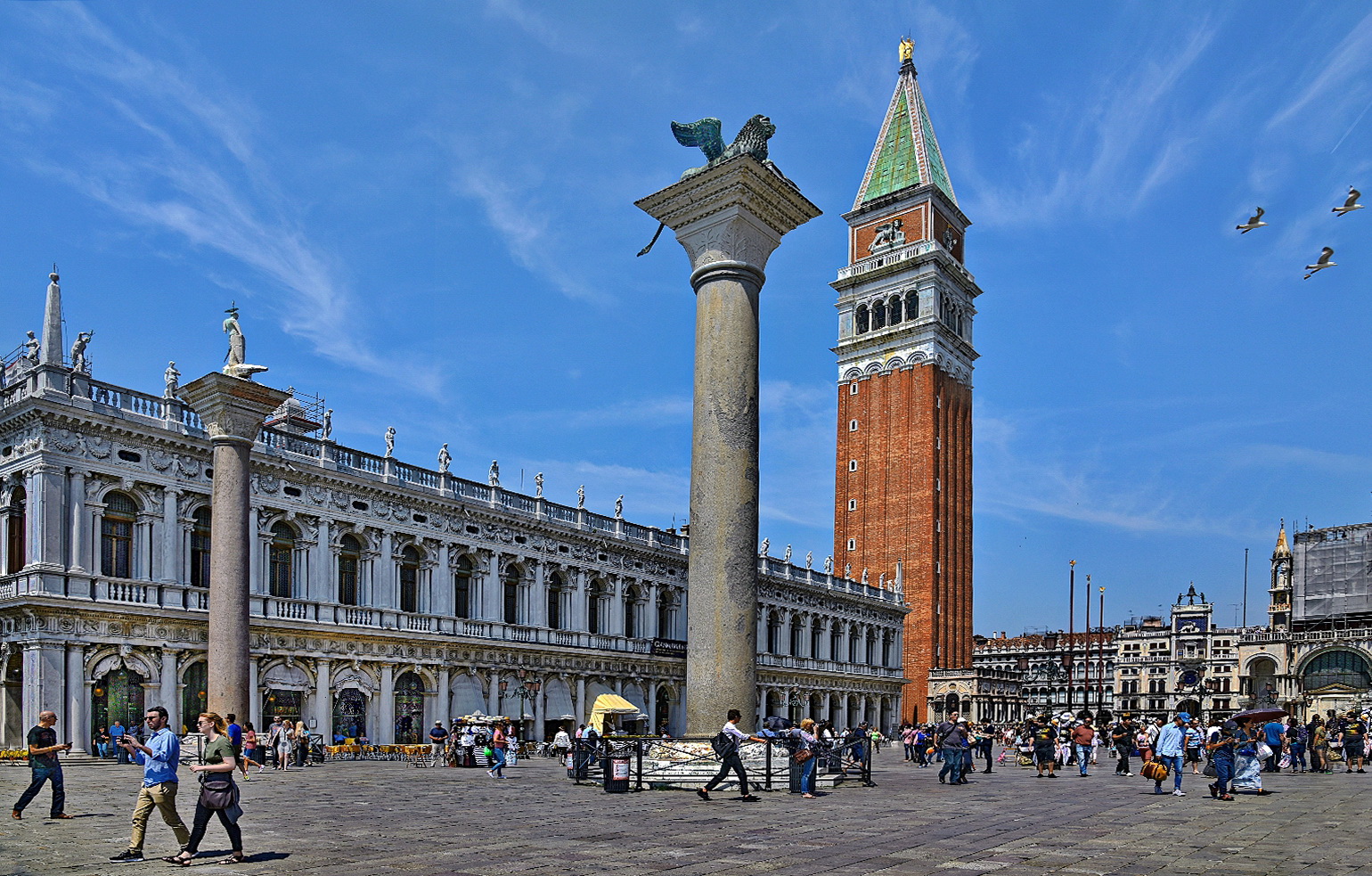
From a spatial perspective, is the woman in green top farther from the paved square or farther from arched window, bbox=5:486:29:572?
arched window, bbox=5:486:29:572

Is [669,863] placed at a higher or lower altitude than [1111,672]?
higher

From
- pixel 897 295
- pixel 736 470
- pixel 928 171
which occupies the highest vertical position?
pixel 928 171

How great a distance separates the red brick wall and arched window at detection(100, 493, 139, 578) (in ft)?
182

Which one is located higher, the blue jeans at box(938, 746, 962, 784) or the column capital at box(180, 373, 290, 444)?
the column capital at box(180, 373, 290, 444)

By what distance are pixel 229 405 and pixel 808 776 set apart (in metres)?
13.1

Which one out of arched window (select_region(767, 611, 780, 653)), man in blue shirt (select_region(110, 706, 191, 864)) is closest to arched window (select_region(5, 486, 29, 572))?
man in blue shirt (select_region(110, 706, 191, 864))

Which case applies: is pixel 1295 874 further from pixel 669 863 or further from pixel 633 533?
pixel 633 533

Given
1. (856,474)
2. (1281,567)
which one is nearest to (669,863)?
(856,474)

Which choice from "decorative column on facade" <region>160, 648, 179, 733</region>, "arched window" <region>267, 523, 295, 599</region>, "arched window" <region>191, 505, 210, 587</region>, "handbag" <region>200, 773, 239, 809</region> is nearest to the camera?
"handbag" <region>200, 773, 239, 809</region>

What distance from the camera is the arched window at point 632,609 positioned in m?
51.7

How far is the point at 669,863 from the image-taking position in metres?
10.8

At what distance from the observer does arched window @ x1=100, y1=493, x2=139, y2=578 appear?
32.6 m

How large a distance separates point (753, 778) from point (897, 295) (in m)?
67.2

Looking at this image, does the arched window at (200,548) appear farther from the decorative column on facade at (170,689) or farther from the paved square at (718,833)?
the paved square at (718,833)
